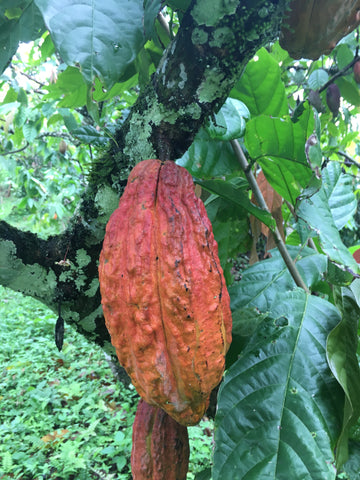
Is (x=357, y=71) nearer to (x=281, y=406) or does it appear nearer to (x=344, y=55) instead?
(x=344, y=55)

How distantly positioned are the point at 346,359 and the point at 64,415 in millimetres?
2406

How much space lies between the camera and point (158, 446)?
2.48ft

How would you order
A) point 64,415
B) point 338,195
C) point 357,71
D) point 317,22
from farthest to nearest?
point 64,415, point 357,71, point 338,195, point 317,22

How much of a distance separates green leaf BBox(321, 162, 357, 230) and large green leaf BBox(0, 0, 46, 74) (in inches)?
30.5

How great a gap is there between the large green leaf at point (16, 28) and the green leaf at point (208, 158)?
0.39 m

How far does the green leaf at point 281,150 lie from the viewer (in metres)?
0.71

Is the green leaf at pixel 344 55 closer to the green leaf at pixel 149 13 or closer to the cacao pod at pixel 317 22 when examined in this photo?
the cacao pod at pixel 317 22

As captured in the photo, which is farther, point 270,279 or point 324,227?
point 270,279

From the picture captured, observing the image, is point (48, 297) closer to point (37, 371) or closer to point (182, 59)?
point (182, 59)

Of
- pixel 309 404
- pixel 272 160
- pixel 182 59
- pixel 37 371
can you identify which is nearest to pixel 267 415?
pixel 309 404

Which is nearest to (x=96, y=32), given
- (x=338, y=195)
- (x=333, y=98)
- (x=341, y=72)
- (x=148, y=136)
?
(x=148, y=136)

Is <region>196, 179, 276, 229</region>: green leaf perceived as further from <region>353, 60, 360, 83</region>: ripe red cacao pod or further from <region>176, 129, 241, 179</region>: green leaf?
<region>353, 60, 360, 83</region>: ripe red cacao pod

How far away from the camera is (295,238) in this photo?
4.13 feet

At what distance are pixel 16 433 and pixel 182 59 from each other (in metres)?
2.64
